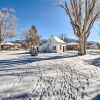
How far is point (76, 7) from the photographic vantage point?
27.4 meters

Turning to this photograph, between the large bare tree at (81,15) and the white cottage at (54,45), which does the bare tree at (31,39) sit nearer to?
the white cottage at (54,45)

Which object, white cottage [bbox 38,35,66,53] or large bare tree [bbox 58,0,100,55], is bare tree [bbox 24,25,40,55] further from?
large bare tree [bbox 58,0,100,55]

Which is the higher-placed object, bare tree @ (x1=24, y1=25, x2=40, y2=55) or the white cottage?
bare tree @ (x1=24, y1=25, x2=40, y2=55)

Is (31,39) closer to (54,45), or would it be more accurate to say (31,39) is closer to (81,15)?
(54,45)

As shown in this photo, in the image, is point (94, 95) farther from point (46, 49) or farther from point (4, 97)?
point (46, 49)

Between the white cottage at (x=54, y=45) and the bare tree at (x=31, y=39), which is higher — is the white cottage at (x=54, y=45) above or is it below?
below

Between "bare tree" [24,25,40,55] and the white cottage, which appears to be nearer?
the white cottage

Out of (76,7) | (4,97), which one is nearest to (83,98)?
(4,97)

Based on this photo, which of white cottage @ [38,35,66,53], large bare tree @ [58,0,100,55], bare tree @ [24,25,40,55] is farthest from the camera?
bare tree @ [24,25,40,55]

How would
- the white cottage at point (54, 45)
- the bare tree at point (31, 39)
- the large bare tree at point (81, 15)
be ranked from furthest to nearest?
the bare tree at point (31, 39) → the white cottage at point (54, 45) → the large bare tree at point (81, 15)

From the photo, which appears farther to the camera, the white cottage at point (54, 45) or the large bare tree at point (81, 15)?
Answer: the white cottage at point (54, 45)

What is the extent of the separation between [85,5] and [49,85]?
2261cm

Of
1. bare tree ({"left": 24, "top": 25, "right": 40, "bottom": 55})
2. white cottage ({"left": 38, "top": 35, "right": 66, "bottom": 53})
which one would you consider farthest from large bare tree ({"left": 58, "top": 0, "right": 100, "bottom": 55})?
bare tree ({"left": 24, "top": 25, "right": 40, "bottom": 55})

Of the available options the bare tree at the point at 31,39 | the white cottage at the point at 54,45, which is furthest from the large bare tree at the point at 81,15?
the bare tree at the point at 31,39
